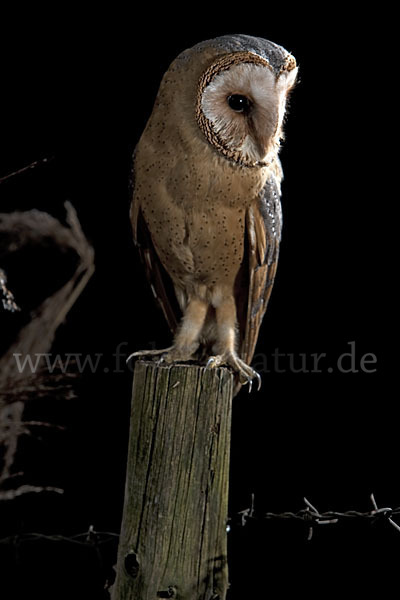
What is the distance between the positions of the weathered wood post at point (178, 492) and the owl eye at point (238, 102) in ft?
2.52

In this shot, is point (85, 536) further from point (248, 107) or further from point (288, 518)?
point (248, 107)

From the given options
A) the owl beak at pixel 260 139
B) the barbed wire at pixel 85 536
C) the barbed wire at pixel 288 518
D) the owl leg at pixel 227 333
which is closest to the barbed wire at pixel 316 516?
the barbed wire at pixel 288 518

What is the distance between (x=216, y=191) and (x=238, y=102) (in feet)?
0.80

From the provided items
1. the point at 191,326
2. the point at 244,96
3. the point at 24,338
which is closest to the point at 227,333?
the point at 191,326

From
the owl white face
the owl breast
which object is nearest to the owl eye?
the owl white face

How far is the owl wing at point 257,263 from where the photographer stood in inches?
82.6

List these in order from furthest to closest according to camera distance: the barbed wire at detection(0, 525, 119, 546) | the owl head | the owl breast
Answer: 1. the owl breast
2. the owl head
3. the barbed wire at detection(0, 525, 119, 546)

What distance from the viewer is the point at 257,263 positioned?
2160mm

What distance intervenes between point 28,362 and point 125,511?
39 centimetres

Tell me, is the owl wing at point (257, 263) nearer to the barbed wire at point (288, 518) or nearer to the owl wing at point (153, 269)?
the owl wing at point (153, 269)

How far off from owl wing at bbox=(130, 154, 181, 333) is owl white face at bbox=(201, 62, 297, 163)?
1.25 ft

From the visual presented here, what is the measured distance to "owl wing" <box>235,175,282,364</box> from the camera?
2098 millimetres

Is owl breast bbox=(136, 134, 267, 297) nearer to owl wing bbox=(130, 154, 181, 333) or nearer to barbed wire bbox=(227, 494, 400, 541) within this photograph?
owl wing bbox=(130, 154, 181, 333)

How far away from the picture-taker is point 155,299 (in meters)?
2.42
